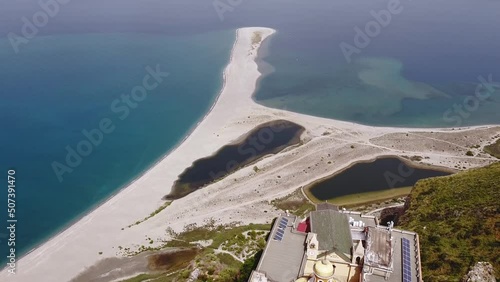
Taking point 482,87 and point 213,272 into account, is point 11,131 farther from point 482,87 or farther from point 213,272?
point 482,87

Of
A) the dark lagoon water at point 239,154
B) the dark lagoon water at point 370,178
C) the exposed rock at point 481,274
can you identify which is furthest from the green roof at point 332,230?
the dark lagoon water at point 239,154

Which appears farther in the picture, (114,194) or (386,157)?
(386,157)

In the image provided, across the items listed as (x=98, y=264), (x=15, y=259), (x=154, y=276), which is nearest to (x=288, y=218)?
(x=154, y=276)

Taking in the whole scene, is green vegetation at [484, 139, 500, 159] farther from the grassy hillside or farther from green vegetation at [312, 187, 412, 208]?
green vegetation at [312, 187, 412, 208]

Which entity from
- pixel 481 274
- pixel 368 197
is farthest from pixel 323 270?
pixel 368 197

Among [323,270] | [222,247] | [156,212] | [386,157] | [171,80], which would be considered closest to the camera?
[323,270]

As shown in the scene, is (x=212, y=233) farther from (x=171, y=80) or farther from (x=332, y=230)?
(x=171, y=80)
